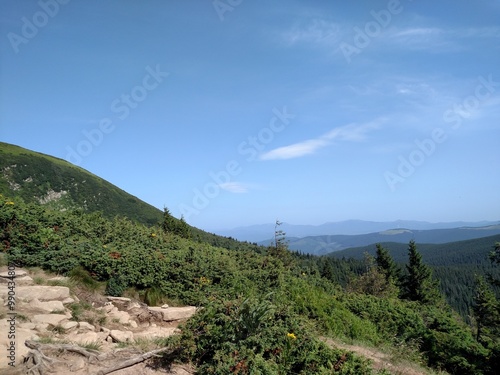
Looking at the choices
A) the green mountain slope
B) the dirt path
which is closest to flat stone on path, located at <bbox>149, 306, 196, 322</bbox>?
the dirt path

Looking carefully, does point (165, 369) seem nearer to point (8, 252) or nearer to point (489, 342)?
point (8, 252)

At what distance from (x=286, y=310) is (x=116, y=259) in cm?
557

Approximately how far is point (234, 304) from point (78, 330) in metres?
3.08

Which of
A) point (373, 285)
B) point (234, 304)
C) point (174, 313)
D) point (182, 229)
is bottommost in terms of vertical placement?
point (373, 285)

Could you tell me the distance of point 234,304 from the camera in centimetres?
555

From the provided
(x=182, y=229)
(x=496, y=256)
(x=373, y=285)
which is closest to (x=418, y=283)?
(x=373, y=285)

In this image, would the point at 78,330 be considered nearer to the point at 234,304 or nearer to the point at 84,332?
the point at 84,332

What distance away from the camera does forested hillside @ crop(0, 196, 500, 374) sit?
16.2 feet

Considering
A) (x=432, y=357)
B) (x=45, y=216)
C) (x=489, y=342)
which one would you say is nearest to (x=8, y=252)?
(x=45, y=216)

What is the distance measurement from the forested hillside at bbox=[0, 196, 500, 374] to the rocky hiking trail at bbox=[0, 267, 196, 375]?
618 millimetres

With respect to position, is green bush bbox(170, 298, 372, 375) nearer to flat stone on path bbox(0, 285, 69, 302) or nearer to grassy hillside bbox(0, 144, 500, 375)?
grassy hillside bbox(0, 144, 500, 375)

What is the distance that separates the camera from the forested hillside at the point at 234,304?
4934 millimetres

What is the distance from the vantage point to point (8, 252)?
29.6 feet

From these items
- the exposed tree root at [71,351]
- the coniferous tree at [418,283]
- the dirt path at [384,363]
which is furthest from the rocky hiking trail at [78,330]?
the coniferous tree at [418,283]
